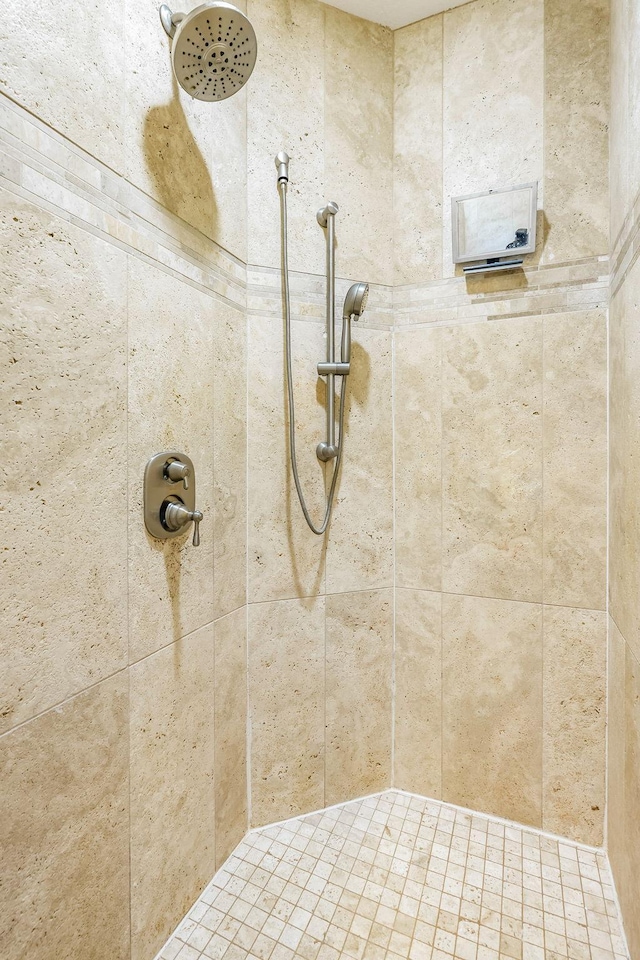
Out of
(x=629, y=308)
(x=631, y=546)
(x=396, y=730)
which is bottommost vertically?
(x=396, y=730)

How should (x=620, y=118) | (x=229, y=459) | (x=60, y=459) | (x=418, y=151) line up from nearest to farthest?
(x=60, y=459), (x=620, y=118), (x=229, y=459), (x=418, y=151)

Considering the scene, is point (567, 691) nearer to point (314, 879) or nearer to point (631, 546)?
point (631, 546)

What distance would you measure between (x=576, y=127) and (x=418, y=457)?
103 cm

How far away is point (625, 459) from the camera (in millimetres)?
1138

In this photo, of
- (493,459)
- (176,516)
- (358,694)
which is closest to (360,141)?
(493,459)

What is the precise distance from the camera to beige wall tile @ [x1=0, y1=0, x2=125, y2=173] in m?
0.75

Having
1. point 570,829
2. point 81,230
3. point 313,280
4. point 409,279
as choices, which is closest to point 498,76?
point 409,279

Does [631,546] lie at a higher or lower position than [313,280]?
lower

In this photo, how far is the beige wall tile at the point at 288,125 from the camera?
4.47 ft

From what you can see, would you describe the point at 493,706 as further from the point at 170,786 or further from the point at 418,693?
the point at 170,786

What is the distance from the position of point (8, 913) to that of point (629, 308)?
164 cm

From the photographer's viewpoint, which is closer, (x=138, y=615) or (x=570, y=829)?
(x=138, y=615)

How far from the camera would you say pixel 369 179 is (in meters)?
1.52

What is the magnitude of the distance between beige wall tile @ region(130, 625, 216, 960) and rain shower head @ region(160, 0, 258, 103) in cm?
124
